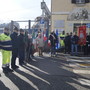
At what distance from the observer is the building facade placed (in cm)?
2280

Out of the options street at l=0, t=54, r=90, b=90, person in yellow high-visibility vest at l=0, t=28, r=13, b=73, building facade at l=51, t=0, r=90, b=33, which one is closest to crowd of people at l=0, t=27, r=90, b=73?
person in yellow high-visibility vest at l=0, t=28, r=13, b=73

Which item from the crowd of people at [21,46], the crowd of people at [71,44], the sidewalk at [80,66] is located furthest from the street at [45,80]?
the crowd of people at [71,44]

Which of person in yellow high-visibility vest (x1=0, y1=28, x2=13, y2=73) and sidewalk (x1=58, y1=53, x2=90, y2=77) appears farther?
sidewalk (x1=58, y1=53, x2=90, y2=77)

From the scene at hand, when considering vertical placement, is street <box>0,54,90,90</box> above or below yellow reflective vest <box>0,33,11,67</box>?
below

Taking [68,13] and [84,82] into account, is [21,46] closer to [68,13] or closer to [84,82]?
[84,82]

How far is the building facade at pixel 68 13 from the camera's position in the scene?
22797 millimetres

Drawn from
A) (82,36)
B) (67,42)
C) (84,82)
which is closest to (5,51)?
(84,82)

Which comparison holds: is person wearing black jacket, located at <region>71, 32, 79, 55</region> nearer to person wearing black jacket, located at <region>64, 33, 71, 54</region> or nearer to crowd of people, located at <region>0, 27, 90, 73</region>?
crowd of people, located at <region>0, 27, 90, 73</region>

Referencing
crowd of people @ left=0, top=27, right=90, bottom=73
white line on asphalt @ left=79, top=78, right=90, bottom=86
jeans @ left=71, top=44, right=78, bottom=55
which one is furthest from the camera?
jeans @ left=71, top=44, right=78, bottom=55

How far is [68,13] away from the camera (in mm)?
22953

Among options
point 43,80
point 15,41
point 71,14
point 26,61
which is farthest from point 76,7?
point 43,80

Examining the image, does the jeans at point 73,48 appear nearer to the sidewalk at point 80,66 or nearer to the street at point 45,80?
the sidewalk at point 80,66

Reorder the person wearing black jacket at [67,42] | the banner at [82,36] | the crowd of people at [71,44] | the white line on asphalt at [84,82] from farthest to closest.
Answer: the person wearing black jacket at [67,42] → the banner at [82,36] → the crowd of people at [71,44] → the white line on asphalt at [84,82]

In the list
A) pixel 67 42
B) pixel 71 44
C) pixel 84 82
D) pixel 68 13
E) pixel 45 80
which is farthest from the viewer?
pixel 68 13
